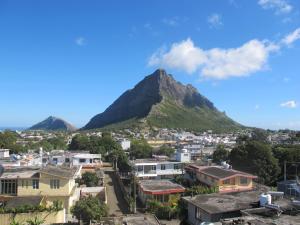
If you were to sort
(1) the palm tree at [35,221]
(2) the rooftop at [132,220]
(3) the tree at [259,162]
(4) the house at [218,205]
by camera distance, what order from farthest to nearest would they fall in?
1. (3) the tree at [259,162]
2. (1) the palm tree at [35,221]
3. (4) the house at [218,205]
4. (2) the rooftop at [132,220]

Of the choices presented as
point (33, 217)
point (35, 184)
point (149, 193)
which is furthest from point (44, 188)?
point (149, 193)

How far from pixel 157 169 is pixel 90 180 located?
43.3 ft

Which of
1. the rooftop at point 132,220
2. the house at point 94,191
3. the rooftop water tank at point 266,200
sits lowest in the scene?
the house at point 94,191

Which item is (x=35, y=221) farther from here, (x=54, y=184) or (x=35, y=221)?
(x=54, y=184)

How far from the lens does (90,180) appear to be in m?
45.8

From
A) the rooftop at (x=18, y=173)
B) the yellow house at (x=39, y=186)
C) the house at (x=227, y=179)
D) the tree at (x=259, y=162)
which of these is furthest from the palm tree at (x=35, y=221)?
the tree at (x=259, y=162)

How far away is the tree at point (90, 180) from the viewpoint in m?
45.6

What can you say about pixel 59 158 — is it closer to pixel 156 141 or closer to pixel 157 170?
pixel 157 170

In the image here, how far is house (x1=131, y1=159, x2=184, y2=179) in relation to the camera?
5497 centimetres

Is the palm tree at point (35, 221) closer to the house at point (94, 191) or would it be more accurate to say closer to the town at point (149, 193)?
the town at point (149, 193)

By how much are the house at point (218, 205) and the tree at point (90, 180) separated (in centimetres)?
2295

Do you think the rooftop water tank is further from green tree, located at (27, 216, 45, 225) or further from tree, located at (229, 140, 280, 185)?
tree, located at (229, 140, 280, 185)

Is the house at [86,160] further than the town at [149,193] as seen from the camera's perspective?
Yes

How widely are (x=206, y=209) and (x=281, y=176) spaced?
33.3m
